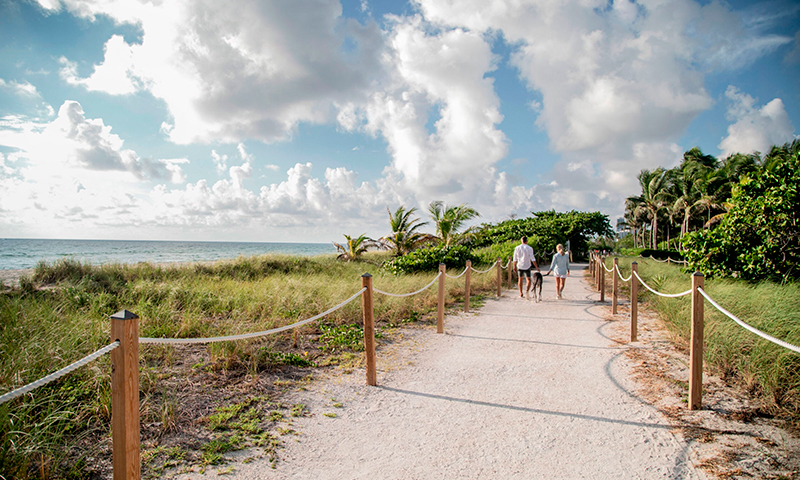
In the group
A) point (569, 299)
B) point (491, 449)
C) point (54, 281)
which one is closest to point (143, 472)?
point (491, 449)

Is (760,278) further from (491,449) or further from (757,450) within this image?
(491,449)

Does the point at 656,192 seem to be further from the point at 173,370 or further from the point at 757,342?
the point at 173,370

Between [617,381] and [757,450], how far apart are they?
164 centimetres

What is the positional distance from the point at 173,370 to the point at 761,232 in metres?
11.1

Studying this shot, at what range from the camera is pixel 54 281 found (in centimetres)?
1163

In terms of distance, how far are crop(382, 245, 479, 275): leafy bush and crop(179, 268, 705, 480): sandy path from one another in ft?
25.6

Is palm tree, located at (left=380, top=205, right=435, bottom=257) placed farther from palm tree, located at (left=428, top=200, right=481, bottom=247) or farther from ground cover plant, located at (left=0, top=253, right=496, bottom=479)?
ground cover plant, located at (left=0, top=253, right=496, bottom=479)

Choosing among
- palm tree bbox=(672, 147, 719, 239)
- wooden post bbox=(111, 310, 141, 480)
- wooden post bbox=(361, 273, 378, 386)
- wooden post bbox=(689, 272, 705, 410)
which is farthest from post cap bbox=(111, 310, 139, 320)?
palm tree bbox=(672, 147, 719, 239)

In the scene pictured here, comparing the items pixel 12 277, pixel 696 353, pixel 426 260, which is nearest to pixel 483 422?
pixel 696 353

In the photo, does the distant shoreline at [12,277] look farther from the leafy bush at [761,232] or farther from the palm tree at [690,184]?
the palm tree at [690,184]

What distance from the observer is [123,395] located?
228cm

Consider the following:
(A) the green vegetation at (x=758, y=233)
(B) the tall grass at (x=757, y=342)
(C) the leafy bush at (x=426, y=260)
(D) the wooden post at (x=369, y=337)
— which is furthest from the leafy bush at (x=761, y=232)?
(D) the wooden post at (x=369, y=337)

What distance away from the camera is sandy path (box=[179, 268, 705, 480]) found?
2967 mm

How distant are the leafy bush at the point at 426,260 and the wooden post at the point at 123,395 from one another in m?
11.6
